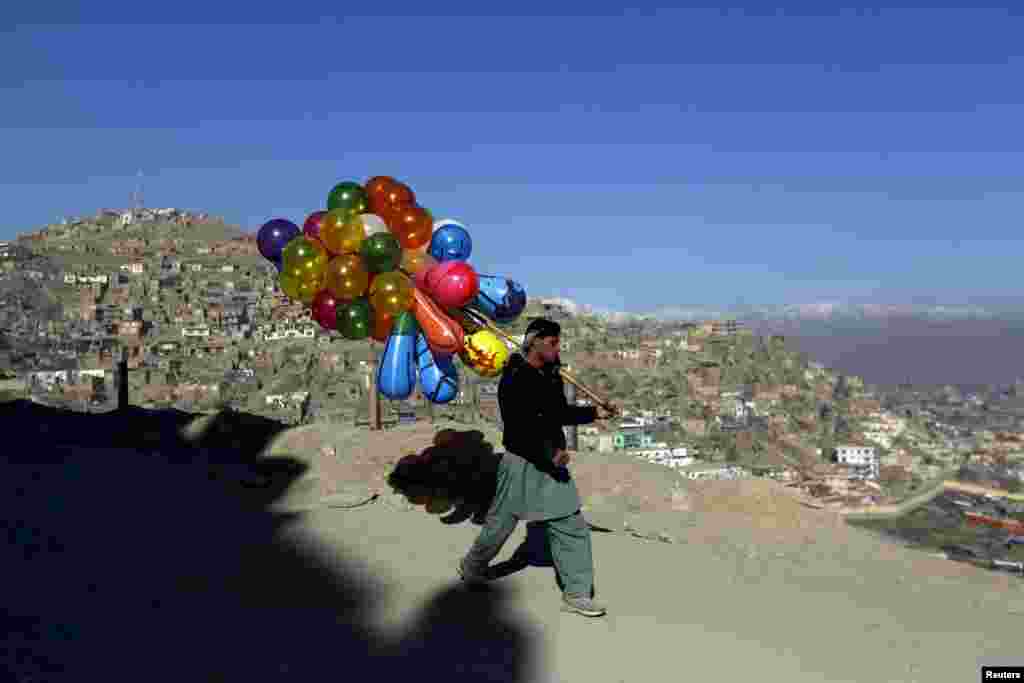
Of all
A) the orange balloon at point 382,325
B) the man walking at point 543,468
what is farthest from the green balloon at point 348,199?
the man walking at point 543,468

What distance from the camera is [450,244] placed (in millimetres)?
6949

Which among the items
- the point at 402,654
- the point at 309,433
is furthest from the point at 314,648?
the point at 309,433

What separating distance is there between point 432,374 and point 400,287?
75 centimetres

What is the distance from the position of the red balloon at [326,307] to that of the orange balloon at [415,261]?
640mm

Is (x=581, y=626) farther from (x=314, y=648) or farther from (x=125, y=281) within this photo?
(x=125, y=281)

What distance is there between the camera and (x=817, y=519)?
965cm

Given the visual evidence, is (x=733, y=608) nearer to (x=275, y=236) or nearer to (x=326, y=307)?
(x=326, y=307)

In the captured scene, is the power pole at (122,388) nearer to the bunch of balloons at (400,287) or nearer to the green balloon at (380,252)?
the bunch of balloons at (400,287)

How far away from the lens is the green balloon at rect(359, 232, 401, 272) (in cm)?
661

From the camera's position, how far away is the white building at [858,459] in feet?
231

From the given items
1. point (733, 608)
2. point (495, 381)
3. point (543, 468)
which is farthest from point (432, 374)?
point (495, 381)

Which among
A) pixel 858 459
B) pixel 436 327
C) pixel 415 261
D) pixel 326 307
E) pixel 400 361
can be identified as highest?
pixel 415 261

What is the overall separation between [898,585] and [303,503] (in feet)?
19.4

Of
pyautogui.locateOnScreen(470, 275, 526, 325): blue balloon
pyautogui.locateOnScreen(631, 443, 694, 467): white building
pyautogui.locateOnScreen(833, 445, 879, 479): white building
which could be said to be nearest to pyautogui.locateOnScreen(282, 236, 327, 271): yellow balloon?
pyautogui.locateOnScreen(470, 275, 526, 325): blue balloon
